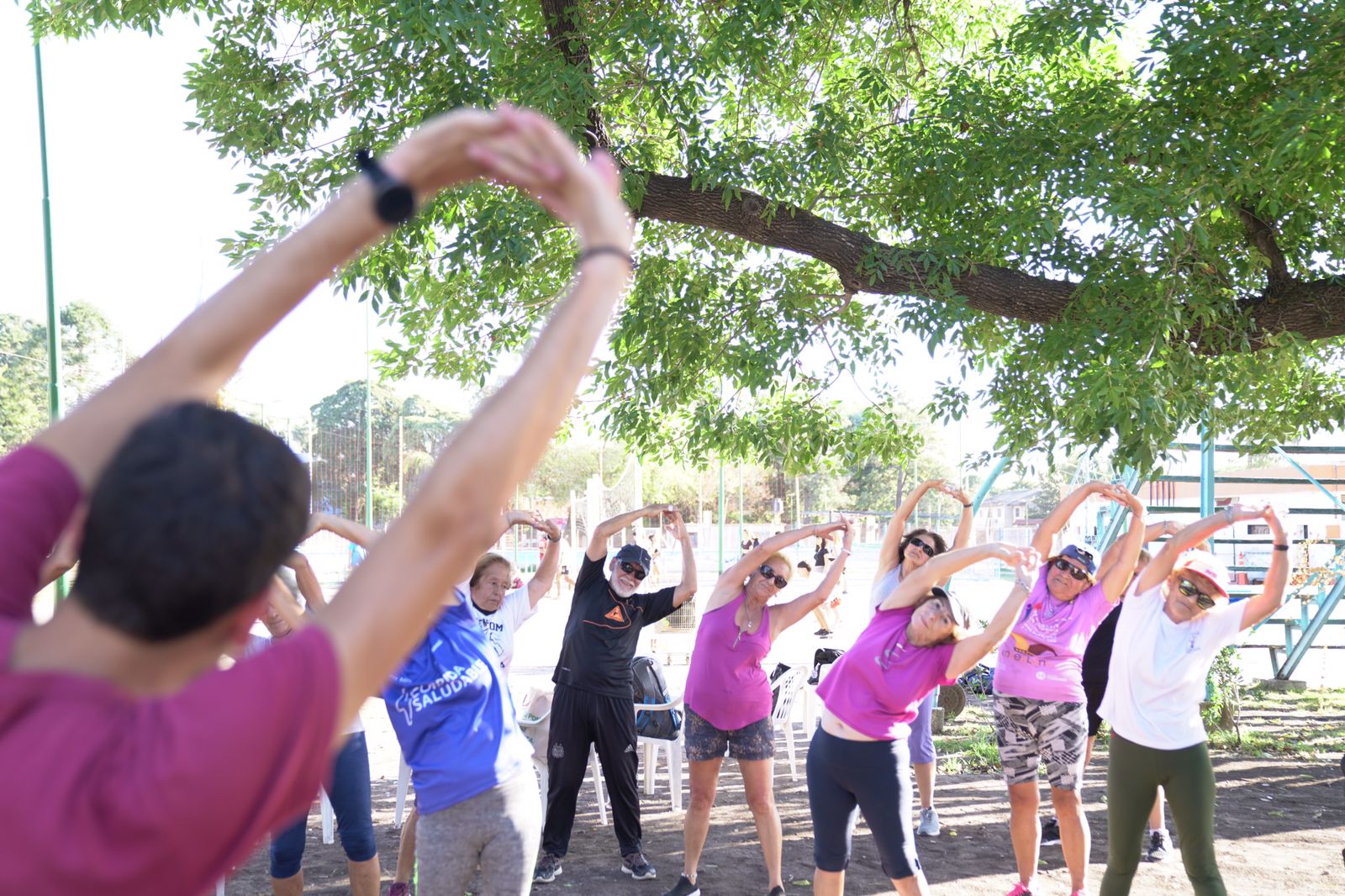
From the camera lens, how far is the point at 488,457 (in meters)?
1.01

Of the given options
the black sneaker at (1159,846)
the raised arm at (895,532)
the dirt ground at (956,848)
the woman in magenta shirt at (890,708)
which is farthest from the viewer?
the black sneaker at (1159,846)

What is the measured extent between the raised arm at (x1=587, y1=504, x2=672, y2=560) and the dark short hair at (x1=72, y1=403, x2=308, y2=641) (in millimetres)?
5056

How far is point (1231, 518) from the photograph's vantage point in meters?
5.15

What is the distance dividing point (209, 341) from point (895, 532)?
5965mm

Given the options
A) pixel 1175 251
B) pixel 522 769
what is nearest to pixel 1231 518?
pixel 1175 251

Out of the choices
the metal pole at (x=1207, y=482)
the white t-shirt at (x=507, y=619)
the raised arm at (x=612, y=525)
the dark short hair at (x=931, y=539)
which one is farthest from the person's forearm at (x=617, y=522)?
Result: the metal pole at (x=1207, y=482)

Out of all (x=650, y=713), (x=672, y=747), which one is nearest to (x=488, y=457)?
(x=650, y=713)

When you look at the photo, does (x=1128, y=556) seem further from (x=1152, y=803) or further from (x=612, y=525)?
(x=612, y=525)

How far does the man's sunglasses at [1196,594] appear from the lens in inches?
200

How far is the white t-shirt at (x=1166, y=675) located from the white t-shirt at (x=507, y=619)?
3.07 m

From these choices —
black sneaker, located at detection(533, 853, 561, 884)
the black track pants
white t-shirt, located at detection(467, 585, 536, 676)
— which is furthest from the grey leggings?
the black track pants

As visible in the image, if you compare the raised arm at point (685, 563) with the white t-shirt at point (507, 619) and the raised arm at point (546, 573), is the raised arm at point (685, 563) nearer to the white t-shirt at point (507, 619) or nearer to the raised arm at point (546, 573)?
the raised arm at point (546, 573)

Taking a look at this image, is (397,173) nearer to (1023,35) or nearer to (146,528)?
(146,528)

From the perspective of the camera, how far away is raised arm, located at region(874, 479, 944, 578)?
6.89 m
